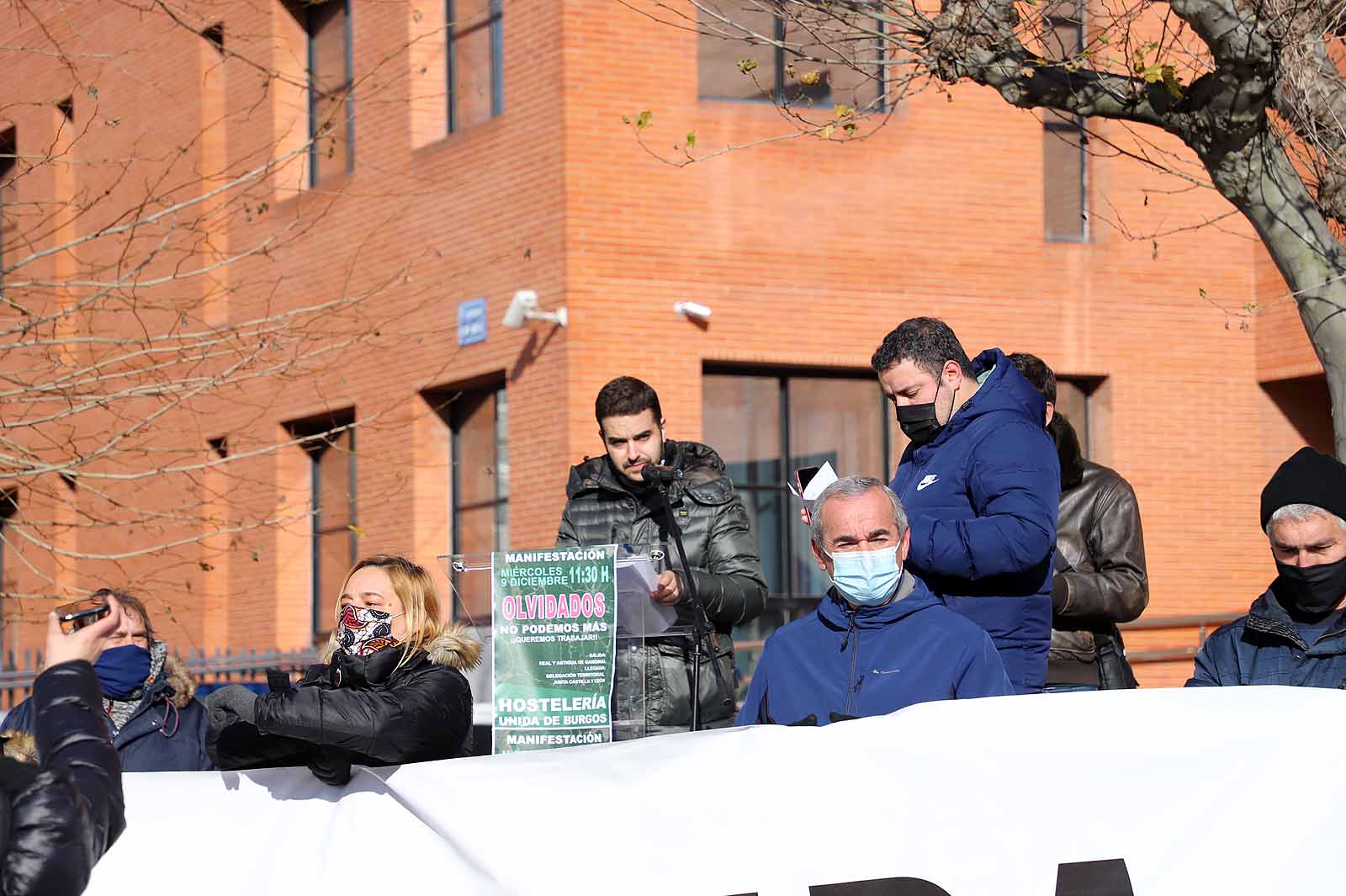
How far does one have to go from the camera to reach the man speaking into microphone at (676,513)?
19.0 ft

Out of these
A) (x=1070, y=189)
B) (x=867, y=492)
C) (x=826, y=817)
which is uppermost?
(x=1070, y=189)

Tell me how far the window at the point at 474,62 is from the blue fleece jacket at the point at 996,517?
11.9 meters

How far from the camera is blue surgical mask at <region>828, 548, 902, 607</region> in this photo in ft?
16.1

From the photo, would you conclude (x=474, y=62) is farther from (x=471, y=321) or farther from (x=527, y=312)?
(x=527, y=312)

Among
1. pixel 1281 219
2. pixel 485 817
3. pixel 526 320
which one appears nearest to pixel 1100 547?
pixel 1281 219

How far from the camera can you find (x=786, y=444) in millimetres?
17094

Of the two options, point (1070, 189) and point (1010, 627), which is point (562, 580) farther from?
point (1070, 189)

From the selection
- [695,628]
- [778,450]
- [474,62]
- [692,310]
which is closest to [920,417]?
[695,628]

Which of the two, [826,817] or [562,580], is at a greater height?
[562,580]

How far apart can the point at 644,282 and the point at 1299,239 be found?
906 centimetres

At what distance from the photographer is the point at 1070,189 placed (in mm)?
18016

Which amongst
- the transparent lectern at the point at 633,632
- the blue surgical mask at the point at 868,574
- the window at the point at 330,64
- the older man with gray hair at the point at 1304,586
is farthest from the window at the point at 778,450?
the blue surgical mask at the point at 868,574

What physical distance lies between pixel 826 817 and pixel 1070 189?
14.3 metres

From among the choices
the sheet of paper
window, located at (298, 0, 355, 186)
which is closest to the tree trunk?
the sheet of paper
